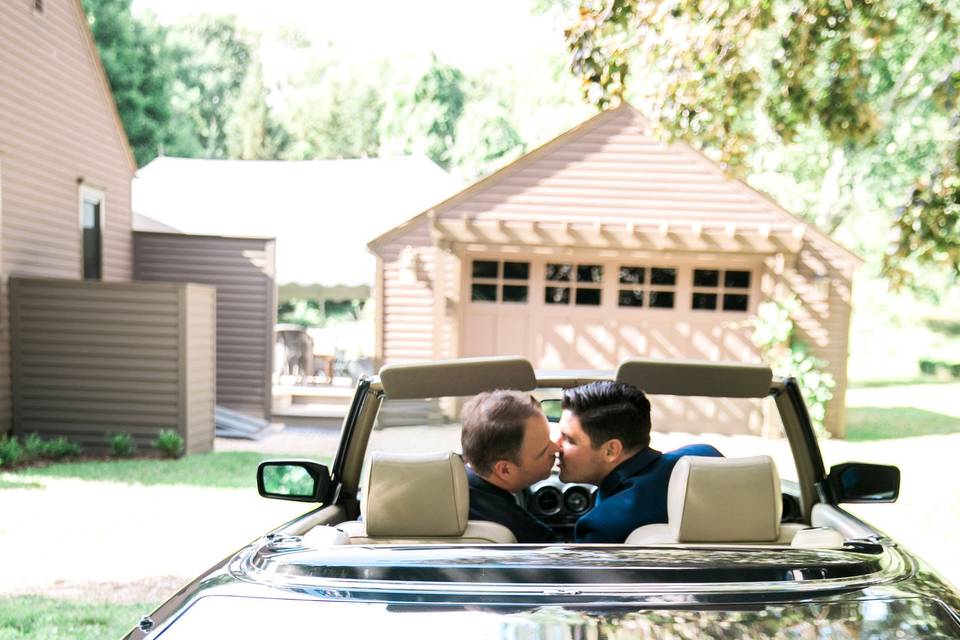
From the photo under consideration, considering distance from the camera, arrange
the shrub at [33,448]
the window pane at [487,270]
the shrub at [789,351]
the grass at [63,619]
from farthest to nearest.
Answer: the window pane at [487,270] < the shrub at [789,351] < the shrub at [33,448] < the grass at [63,619]

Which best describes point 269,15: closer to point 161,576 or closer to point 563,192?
point 563,192

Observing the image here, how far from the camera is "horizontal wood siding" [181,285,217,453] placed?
12.4 meters

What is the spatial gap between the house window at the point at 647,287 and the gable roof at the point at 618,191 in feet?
2.79

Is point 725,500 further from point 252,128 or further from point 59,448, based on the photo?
point 252,128

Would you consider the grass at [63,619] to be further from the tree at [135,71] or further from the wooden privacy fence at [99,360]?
the tree at [135,71]

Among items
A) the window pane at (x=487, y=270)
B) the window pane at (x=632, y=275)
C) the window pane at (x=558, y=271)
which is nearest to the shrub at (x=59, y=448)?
the window pane at (x=487, y=270)

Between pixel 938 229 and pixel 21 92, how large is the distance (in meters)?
11.9

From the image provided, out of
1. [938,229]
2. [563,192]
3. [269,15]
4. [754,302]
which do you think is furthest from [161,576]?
[269,15]

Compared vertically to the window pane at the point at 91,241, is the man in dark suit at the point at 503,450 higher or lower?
lower

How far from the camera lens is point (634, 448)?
2.70 meters

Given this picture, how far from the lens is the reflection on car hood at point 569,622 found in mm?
1494

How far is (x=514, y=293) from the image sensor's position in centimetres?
1534

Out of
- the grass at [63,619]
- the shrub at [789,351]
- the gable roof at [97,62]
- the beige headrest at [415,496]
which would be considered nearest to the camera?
the beige headrest at [415,496]

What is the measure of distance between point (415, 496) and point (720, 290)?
13.9m
